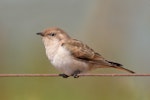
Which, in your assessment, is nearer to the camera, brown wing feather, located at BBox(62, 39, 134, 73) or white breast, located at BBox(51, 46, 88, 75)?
white breast, located at BBox(51, 46, 88, 75)

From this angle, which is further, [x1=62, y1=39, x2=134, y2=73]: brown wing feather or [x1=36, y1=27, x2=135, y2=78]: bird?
[x1=62, y1=39, x2=134, y2=73]: brown wing feather

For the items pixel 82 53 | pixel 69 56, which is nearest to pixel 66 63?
pixel 69 56

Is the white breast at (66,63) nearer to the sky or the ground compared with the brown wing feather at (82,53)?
nearer to the ground

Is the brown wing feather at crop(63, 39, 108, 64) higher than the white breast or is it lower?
higher

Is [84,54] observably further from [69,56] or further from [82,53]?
[69,56]

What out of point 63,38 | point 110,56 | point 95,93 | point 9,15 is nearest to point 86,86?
point 95,93

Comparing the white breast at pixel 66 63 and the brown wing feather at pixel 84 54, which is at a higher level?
the brown wing feather at pixel 84 54

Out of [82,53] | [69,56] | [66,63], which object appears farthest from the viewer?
[82,53]

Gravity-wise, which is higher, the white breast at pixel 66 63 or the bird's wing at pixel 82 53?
the bird's wing at pixel 82 53

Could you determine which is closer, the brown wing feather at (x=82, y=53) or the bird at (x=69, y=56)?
the bird at (x=69, y=56)

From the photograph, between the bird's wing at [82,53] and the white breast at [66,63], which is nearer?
the white breast at [66,63]
